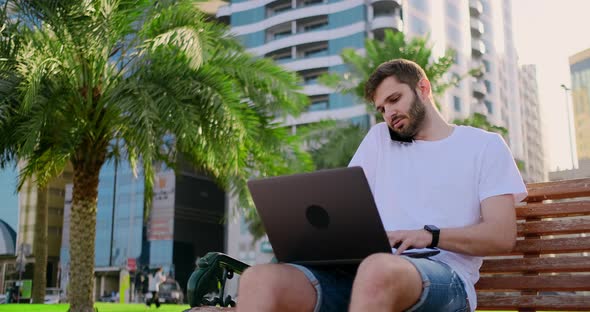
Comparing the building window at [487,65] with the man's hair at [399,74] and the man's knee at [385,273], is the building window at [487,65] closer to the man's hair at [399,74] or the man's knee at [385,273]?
the man's hair at [399,74]

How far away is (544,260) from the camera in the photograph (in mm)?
3068

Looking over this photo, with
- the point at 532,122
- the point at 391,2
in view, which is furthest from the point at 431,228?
the point at 532,122

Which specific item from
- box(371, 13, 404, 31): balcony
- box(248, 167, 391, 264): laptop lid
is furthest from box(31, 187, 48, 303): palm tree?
box(371, 13, 404, 31): balcony

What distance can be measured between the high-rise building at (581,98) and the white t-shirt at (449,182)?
101 meters

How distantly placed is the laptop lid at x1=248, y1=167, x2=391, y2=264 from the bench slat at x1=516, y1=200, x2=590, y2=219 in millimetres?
1353

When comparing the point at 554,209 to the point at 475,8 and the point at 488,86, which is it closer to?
the point at 488,86

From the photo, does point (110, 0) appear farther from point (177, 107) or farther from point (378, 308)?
point (378, 308)

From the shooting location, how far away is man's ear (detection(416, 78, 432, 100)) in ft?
8.61

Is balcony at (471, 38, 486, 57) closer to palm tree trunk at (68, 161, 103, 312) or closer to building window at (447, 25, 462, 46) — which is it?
building window at (447, 25, 462, 46)

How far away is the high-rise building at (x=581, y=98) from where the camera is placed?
9556 centimetres

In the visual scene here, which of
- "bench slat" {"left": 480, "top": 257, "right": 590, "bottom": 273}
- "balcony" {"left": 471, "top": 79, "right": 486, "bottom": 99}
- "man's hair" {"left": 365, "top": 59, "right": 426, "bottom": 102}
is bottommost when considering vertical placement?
"bench slat" {"left": 480, "top": 257, "right": 590, "bottom": 273}

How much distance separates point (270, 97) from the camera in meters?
11.8

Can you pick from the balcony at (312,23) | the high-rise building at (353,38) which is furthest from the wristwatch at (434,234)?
the balcony at (312,23)

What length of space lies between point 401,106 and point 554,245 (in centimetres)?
110
